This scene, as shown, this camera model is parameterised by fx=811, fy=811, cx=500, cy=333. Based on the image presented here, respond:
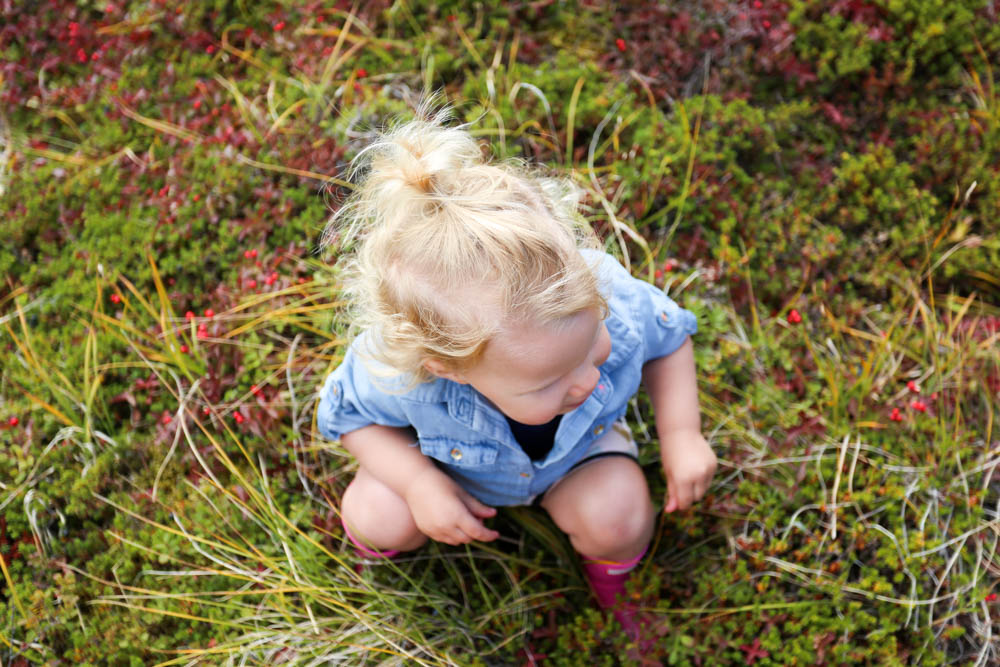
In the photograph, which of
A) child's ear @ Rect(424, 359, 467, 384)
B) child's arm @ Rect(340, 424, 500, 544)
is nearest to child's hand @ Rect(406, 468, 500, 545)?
child's arm @ Rect(340, 424, 500, 544)

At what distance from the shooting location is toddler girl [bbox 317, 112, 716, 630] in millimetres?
1760

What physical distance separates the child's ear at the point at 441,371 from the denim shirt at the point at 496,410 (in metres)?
0.15

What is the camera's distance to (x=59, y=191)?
11.5 feet

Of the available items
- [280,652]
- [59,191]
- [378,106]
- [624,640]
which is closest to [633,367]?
[624,640]

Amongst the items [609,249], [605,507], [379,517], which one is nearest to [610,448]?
[605,507]

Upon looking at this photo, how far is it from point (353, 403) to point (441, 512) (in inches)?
15.5

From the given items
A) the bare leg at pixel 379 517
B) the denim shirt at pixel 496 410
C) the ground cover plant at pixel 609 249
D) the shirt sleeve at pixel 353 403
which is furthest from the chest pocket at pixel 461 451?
the ground cover plant at pixel 609 249

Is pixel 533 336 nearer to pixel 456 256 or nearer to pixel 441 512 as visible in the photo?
pixel 456 256

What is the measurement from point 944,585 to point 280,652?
6.78 ft

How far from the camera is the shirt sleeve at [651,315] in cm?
224

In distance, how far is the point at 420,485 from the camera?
2.29 meters

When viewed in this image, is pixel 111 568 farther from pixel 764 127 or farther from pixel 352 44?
pixel 764 127

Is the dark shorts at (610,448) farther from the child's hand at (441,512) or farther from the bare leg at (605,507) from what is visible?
the child's hand at (441,512)

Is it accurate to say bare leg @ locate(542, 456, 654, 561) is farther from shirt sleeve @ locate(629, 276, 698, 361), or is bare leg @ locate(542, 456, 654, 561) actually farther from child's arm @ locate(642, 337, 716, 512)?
shirt sleeve @ locate(629, 276, 698, 361)
